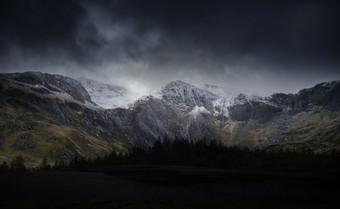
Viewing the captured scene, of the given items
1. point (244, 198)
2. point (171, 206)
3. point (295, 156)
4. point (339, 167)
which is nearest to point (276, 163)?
point (295, 156)

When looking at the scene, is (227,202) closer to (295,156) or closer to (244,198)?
(244,198)

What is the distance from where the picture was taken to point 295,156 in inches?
7254

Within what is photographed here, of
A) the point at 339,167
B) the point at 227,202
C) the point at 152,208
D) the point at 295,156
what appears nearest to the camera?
the point at 152,208

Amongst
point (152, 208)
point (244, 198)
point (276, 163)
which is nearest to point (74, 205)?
point (152, 208)

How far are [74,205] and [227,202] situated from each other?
26040 mm

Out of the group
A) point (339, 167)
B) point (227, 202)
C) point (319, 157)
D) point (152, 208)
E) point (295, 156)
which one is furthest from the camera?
point (295, 156)

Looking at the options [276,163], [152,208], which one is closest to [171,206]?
[152,208]

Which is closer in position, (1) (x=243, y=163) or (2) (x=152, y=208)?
(2) (x=152, y=208)

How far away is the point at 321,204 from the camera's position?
40.6 m

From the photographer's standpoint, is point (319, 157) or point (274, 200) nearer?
point (274, 200)

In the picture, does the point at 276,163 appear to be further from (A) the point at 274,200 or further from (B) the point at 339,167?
(A) the point at 274,200

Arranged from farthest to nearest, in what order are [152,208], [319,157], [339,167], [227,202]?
[319,157] < [339,167] < [227,202] < [152,208]

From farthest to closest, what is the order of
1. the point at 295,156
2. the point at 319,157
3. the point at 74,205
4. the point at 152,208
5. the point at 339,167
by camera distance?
1. the point at 295,156
2. the point at 319,157
3. the point at 339,167
4. the point at 74,205
5. the point at 152,208

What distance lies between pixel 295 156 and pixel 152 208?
577 feet
